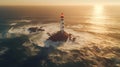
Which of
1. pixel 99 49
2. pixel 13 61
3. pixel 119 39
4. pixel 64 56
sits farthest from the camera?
pixel 119 39

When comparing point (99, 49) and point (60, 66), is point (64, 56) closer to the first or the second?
point (60, 66)

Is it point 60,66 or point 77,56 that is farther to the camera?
point 77,56

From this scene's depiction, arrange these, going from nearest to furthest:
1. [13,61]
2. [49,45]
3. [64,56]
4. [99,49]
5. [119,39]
Result: [13,61], [64,56], [99,49], [49,45], [119,39]

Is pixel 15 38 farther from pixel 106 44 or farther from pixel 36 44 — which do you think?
pixel 106 44

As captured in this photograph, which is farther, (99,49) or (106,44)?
(106,44)

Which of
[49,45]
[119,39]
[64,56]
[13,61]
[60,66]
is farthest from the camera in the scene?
[119,39]

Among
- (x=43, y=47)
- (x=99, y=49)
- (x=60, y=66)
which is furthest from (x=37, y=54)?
(x=99, y=49)

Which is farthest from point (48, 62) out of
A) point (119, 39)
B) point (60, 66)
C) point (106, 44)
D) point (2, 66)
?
point (119, 39)

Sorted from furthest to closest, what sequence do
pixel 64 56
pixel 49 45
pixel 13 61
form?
pixel 49 45 < pixel 64 56 < pixel 13 61

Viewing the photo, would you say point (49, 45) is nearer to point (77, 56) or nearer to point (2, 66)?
point (77, 56)
